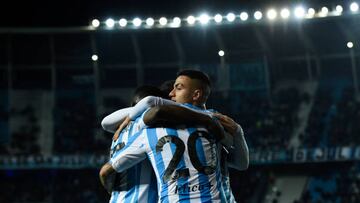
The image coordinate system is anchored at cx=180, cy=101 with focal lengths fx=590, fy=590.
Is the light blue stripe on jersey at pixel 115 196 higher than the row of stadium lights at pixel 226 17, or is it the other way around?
the row of stadium lights at pixel 226 17

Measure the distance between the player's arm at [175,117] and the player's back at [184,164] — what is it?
0.12ft

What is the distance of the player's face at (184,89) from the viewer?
3.24m

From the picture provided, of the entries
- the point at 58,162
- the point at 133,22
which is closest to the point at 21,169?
the point at 58,162

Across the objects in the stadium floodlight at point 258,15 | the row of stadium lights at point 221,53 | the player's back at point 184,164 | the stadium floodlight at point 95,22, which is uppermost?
the stadium floodlight at point 95,22

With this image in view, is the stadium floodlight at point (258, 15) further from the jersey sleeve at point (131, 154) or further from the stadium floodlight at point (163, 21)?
the jersey sleeve at point (131, 154)

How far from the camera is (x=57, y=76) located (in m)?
28.8

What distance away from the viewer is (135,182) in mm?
3504

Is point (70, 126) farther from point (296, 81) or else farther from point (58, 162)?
point (296, 81)

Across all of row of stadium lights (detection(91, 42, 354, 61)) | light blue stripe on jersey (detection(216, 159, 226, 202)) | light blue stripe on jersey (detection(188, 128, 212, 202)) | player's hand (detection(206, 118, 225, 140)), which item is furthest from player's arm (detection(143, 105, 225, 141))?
row of stadium lights (detection(91, 42, 354, 61))

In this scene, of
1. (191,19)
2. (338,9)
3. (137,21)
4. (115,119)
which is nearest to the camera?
(115,119)

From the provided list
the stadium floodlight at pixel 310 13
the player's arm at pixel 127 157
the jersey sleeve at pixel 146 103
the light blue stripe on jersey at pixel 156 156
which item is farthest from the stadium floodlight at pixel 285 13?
the light blue stripe on jersey at pixel 156 156

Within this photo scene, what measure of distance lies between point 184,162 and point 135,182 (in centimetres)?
54

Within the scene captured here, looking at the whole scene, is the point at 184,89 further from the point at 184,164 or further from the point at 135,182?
the point at 135,182

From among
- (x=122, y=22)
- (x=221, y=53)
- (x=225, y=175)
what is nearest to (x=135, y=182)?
(x=225, y=175)
